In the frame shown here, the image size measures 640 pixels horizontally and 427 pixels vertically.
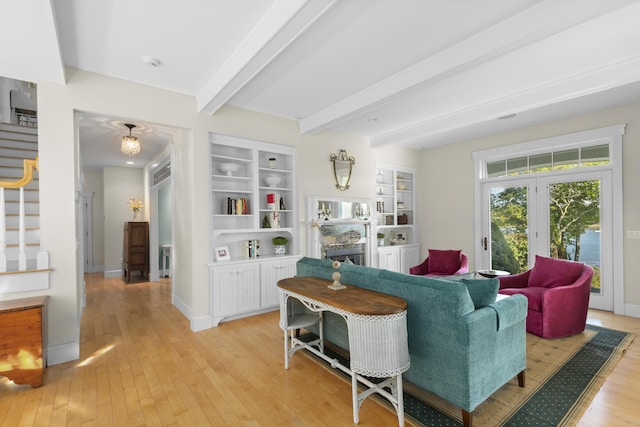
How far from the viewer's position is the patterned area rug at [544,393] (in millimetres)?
2057

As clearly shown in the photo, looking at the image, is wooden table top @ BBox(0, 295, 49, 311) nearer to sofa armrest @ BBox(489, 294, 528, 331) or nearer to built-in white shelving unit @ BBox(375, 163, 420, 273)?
sofa armrest @ BBox(489, 294, 528, 331)

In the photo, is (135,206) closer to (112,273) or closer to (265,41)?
(112,273)

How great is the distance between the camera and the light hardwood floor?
211cm

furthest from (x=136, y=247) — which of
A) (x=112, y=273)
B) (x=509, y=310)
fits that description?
(x=509, y=310)

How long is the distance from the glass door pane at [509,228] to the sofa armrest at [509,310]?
3.42 metres

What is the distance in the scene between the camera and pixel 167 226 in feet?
23.9

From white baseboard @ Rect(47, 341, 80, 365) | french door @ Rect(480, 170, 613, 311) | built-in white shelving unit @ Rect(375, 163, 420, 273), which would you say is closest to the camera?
white baseboard @ Rect(47, 341, 80, 365)

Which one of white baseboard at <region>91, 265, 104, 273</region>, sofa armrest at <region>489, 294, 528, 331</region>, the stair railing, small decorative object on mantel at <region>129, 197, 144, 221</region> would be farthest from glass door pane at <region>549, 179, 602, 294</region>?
white baseboard at <region>91, 265, 104, 273</region>

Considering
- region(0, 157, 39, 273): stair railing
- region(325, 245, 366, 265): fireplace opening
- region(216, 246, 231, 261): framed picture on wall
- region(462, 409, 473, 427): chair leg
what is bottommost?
region(462, 409, 473, 427): chair leg

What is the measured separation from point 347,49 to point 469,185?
4185 mm

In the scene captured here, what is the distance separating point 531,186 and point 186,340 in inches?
220

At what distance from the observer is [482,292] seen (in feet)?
7.14

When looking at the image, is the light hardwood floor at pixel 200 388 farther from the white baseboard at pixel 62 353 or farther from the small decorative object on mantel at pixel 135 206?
the small decorative object on mantel at pixel 135 206

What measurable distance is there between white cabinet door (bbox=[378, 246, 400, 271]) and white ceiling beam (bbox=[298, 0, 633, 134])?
3.06 m
